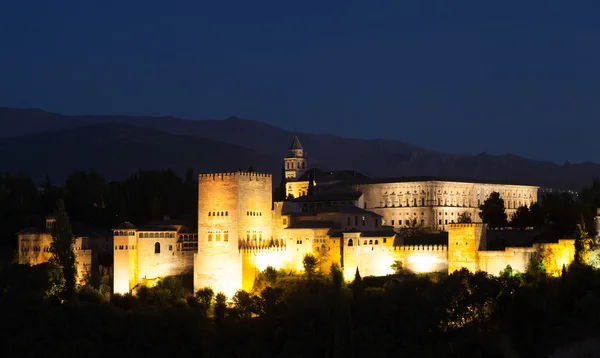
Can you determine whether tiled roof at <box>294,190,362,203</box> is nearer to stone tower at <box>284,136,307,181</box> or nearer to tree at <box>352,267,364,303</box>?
stone tower at <box>284,136,307,181</box>

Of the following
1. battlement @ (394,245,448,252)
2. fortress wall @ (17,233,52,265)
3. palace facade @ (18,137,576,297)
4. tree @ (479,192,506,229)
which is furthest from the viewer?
tree @ (479,192,506,229)

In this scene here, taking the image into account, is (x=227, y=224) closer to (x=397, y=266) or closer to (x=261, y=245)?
(x=261, y=245)

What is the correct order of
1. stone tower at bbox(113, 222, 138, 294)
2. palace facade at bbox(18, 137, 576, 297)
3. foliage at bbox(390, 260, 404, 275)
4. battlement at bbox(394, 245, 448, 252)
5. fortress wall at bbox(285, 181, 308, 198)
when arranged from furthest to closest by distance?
1. fortress wall at bbox(285, 181, 308, 198)
2. stone tower at bbox(113, 222, 138, 294)
3. foliage at bbox(390, 260, 404, 275)
4. battlement at bbox(394, 245, 448, 252)
5. palace facade at bbox(18, 137, 576, 297)

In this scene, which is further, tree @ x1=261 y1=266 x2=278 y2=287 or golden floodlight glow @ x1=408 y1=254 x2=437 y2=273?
tree @ x1=261 y1=266 x2=278 y2=287

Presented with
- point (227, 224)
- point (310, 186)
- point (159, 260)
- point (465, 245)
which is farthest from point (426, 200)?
point (159, 260)

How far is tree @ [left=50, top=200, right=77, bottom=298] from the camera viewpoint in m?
52.2

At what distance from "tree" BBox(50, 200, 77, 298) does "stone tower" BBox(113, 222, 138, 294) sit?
207 cm

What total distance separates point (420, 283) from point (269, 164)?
116324mm

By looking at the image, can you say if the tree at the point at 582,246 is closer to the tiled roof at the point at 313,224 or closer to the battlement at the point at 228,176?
the tiled roof at the point at 313,224

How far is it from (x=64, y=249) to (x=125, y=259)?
9.57 feet

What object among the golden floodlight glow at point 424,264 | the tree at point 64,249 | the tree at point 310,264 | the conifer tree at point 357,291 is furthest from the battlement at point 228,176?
the conifer tree at point 357,291

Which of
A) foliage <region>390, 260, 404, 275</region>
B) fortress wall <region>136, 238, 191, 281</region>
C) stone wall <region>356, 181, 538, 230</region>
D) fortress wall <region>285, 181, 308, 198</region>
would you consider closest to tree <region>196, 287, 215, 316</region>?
fortress wall <region>136, 238, 191, 281</region>

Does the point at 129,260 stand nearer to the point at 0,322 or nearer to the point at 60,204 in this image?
the point at 60,204

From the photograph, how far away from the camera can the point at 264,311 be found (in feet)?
158
